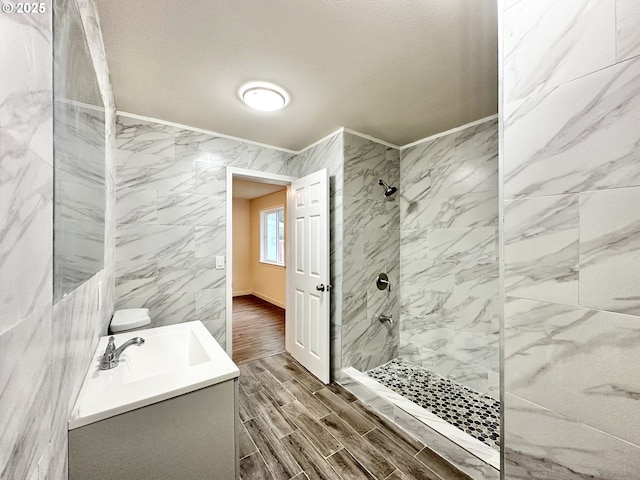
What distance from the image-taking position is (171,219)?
7.48 feet

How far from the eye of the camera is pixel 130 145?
2121 mm

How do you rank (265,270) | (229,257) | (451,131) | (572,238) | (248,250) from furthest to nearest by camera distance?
(248,250), (265,270), (229,257), (451,131), (572,238)

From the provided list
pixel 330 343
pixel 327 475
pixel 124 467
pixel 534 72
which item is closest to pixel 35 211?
pixel 124 467

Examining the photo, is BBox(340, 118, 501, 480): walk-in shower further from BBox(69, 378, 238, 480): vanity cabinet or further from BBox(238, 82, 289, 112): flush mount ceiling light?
BBox(69, 378, 238, 480): vanity cabinet

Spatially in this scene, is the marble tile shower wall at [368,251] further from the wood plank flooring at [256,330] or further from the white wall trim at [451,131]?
the wood plank flooring at [256,330]

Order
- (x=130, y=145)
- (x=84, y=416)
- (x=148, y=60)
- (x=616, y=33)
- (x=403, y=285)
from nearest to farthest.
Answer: (x=616, y=33) < (x=84, y=416) < (x=148, y=60) < (x=130, y=145) < (x=403, y=285)

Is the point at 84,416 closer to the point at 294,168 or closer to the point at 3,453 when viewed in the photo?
the point at 3,453

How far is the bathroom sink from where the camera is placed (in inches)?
33.7

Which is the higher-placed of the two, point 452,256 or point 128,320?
point 452,256

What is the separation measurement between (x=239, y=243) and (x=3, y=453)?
5883 millimetres

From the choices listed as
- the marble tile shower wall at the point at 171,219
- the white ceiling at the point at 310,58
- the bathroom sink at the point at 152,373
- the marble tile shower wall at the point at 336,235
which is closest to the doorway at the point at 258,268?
the marble tile shower wall at the point at 336,235

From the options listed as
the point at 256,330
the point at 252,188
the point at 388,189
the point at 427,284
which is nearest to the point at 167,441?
the point at 427,284

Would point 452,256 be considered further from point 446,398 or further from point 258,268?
point 258,268

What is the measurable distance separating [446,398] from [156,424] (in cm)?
218
